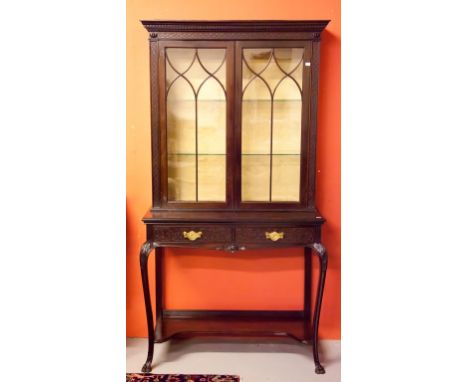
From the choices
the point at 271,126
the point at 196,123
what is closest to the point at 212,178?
the point at 196,123

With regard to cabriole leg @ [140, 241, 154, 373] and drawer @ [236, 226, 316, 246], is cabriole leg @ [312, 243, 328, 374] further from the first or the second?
cabriole leg @ [140, 241, 154, 373]

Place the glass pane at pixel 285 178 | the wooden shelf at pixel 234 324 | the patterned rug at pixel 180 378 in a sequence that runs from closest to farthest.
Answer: the patterned rug at pixel 180 378
the glass pane at pixel 285 178
the wooden shelf at pixel 234 324

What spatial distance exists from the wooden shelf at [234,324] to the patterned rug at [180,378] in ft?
0.63

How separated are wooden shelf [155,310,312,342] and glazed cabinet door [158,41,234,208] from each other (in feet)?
2.36

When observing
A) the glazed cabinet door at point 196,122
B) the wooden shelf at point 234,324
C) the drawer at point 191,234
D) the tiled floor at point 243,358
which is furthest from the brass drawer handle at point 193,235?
the tiled floor at point 243,358

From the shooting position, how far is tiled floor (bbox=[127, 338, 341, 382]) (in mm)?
2191

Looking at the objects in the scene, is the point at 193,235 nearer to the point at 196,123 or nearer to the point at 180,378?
the point at 196,123

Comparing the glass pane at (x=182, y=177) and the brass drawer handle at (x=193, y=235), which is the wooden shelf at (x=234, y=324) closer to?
the brass drawer handle at (x=193, y=235)

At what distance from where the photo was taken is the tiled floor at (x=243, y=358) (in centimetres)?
219

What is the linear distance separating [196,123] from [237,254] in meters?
0.83

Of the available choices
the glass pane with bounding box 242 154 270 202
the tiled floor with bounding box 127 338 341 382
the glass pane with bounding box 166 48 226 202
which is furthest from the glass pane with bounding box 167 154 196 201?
the tiled floor with bounding box 127 338 341 382

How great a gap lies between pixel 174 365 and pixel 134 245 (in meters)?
0.72
